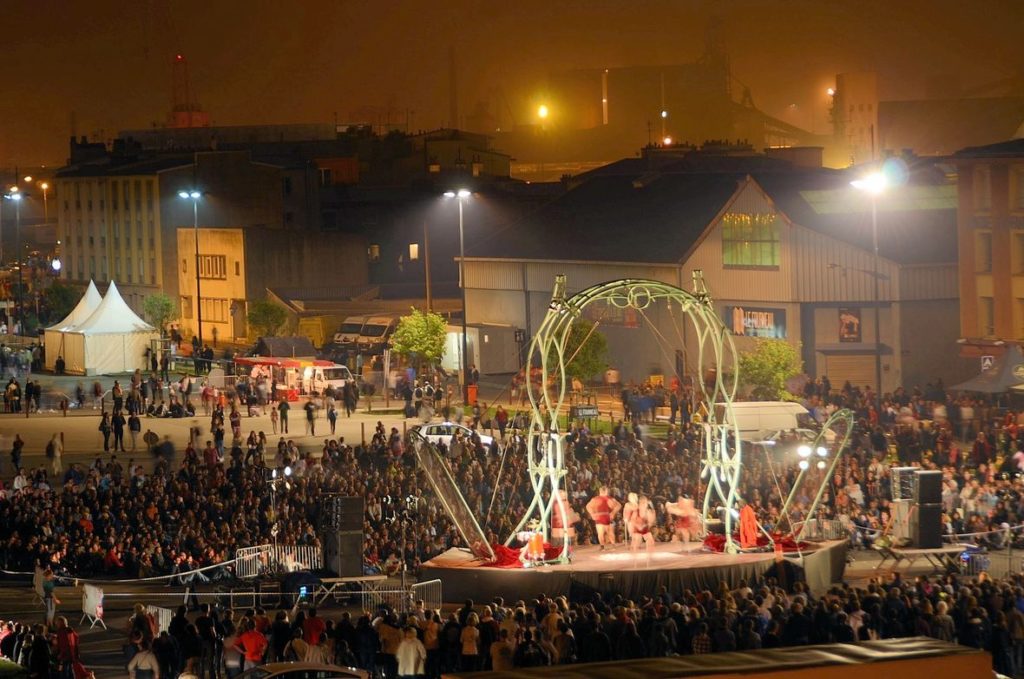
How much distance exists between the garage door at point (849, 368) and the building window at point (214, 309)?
34.0 metres

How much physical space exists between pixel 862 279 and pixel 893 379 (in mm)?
3102

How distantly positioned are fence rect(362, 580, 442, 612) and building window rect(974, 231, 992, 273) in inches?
1163

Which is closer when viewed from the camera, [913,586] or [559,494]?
[913,586]

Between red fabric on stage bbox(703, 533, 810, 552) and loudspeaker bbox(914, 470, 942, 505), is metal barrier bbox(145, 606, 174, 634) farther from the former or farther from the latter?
loudspeaker bbox(914, 470, 942, 505)

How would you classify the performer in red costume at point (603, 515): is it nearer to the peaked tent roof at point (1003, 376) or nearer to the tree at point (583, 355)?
the peaked tent roof at point (1003, 376)

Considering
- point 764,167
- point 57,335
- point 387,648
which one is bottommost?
point 387,648

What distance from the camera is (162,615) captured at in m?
21.0

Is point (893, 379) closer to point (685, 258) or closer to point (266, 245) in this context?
point (685, 258)

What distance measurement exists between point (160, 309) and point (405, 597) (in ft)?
183

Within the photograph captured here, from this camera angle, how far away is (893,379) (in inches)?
1884

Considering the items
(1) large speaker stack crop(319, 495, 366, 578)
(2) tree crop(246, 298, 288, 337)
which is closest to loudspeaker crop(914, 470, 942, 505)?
(1) large speaker stack crop(319, 495, 366, 578)

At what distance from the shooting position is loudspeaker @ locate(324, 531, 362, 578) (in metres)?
23.5

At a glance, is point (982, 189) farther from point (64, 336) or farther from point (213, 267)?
point (213, 267)

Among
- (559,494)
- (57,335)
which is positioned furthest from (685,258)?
(559,494)
